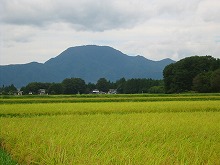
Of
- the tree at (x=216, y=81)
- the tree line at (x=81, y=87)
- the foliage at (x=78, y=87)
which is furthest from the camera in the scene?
the foliage at (x=78, y=87)

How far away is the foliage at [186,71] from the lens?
7731 centimetres

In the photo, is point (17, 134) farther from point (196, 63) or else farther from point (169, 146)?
point (196, 63)

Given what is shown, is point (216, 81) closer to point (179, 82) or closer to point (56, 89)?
point (179, 82)

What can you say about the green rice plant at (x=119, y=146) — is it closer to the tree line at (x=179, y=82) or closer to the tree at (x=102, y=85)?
the tree line at (x=179, y=82)

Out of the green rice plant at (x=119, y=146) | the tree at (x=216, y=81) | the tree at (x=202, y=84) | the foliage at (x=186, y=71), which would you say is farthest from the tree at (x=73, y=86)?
the green rice plant at (x=119, y=146)

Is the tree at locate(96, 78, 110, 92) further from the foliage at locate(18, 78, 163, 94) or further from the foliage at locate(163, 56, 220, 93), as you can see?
the foliage at locate(163, 56, 220, 93)

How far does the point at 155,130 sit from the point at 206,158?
3.53 metres

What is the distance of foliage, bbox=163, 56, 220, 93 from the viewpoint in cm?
7731

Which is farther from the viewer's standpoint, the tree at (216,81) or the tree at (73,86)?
the tree at (73,86)

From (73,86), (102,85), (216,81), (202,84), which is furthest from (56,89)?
(216,81)

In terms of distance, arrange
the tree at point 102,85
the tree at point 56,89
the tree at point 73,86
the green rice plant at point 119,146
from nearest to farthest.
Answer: the green rice plant at point 119,146 < the tree at point 56,89 < the tree at point 73,86 < the tree at point 102,85

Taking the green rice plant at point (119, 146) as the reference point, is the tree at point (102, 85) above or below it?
above

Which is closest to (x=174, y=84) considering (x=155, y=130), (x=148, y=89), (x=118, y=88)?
(x=148, y=89)

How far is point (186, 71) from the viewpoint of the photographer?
79062 mm
